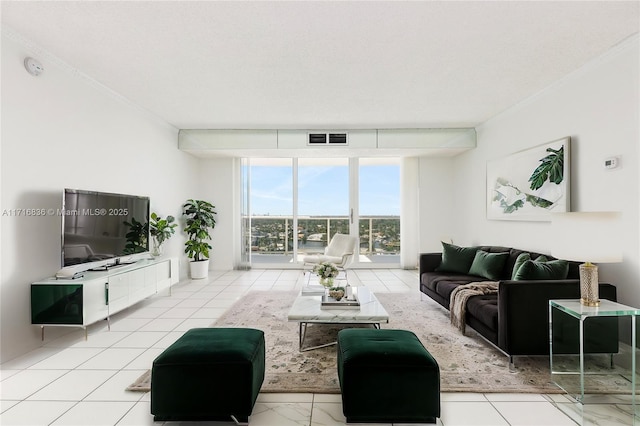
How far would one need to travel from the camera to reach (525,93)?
3.99m

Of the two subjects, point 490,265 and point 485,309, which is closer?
point 485,309

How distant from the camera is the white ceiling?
2.38 m

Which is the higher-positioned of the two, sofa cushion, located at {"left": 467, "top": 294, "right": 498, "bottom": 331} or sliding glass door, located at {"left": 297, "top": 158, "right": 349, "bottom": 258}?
sliding glass door, located at {"left": 297, "top": 158, "right": 349, "bottom": 258}

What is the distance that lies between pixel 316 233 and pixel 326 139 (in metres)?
2.16

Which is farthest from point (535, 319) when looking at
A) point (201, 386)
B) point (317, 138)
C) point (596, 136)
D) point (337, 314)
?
point (317, 138)

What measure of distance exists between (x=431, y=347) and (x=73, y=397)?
8.88ft

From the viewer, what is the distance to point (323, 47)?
2.90 m

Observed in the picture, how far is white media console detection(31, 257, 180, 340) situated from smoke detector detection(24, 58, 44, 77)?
182 cm

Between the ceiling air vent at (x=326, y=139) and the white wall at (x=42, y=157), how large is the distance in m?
2.77

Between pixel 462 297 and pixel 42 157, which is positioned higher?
pixel 42 157

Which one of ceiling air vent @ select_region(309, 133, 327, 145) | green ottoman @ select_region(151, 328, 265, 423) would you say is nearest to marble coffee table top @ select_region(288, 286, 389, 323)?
green ottoman @ select_region(151, 328, 265, 423)

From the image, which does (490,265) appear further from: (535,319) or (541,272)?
(535,319)

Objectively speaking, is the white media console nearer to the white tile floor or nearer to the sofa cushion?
the white tile floor

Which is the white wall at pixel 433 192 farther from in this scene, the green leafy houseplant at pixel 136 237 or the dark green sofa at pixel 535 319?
the green leafy houseplant at pixel 136 237
